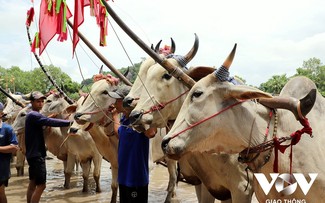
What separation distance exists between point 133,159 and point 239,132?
1823 mm

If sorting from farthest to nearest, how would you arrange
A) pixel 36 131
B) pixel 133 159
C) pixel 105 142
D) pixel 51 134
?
1. pixel 51 134
2. pixel 105 142
3. pixel 36 131
4. pixel 133 159

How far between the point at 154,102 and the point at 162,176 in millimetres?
7377

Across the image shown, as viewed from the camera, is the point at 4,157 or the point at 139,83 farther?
the point at 4,157

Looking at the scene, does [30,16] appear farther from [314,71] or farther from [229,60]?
[314,71]

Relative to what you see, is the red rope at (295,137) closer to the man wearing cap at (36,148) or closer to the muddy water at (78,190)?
the man wearing cap at (36,148)

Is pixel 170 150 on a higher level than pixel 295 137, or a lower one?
lower

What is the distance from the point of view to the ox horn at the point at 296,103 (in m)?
2.95

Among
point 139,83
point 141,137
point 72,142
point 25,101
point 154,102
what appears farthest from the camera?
point 25,101

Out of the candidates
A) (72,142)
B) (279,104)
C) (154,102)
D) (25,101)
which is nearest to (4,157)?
(72,142)

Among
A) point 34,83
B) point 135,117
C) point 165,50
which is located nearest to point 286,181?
point 135,117

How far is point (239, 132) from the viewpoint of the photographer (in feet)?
10.4

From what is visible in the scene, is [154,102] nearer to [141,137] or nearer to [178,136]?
[141,137]

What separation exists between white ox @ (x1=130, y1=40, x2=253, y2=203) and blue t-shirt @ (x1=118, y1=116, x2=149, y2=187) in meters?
0.45

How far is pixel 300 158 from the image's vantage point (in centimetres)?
315
